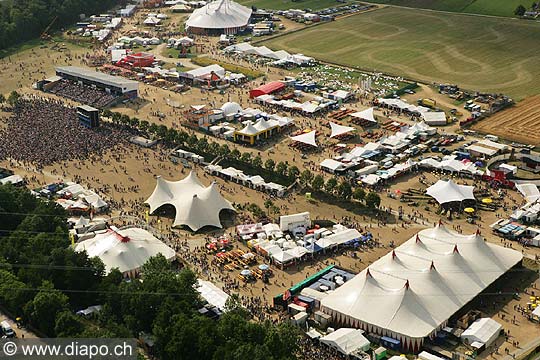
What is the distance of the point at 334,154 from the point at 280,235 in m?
16.4

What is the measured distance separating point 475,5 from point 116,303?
90.3m

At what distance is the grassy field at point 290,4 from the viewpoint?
121 m

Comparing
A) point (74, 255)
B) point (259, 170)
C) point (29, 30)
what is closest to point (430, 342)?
point (74, 255)

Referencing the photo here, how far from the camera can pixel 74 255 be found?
140 feet

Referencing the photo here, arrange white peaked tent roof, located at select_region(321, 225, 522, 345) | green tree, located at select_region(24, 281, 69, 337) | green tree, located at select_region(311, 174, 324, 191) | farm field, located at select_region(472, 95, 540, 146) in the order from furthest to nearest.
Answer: farm field, located at select_region(472, 95, 540, 146) → green tree, located at select_region(311, 174, 324, 191) → white peaked tent roof, located at select_region(321, 225, 522, 345) → green tree, located at select_region(24, 281, 69, 337)

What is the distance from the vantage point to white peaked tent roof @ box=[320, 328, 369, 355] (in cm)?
3725

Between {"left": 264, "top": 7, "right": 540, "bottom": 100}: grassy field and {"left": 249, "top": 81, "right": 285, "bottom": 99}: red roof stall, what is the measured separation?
43.5 feet

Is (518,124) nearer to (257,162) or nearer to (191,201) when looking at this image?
(257,162)

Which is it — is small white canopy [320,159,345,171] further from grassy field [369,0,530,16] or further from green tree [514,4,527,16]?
grassy field [369,0,530,16]

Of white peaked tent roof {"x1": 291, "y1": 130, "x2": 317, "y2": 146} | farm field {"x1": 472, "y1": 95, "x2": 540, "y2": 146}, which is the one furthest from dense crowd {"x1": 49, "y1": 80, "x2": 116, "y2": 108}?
farm field {"x1": 472, "y1": 95, "x2": 540, "y2": 146}

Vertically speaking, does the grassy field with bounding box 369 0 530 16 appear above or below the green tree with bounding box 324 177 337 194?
below

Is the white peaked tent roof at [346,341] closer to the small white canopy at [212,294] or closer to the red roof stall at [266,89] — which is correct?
the small white canopy at [212,294]

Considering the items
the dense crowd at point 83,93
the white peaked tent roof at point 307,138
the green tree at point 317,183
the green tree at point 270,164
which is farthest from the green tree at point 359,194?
the dense crowd at point 83,93

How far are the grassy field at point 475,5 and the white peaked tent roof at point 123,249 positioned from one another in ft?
262
